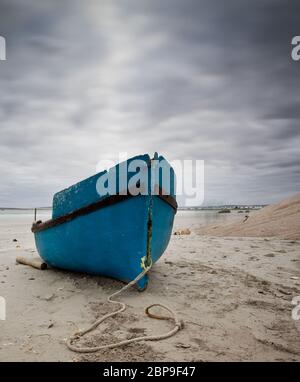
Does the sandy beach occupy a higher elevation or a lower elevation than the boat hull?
lower

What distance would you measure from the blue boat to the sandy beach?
38cm

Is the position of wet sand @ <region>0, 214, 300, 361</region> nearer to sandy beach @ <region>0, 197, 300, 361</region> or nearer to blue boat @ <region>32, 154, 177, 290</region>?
sandy beach @ <region>0, 197, 300, 361</region>

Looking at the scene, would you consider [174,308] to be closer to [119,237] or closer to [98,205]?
[119,237]

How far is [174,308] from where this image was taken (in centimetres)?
363

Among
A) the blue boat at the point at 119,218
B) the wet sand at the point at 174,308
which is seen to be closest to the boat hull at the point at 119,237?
the blue boat at the point at 119,218

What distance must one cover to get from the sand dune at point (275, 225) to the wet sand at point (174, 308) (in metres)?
4.50

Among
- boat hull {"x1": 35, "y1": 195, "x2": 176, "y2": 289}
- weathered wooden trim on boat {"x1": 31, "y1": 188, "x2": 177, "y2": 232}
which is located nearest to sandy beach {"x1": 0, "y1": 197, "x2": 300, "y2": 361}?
boat hull {"x1": 35, "y1": 195, "x2": 176, "y2": 289}

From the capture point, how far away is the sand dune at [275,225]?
34.4 ft

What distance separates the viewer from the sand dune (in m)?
10.5

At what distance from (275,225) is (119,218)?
29.3 feet
